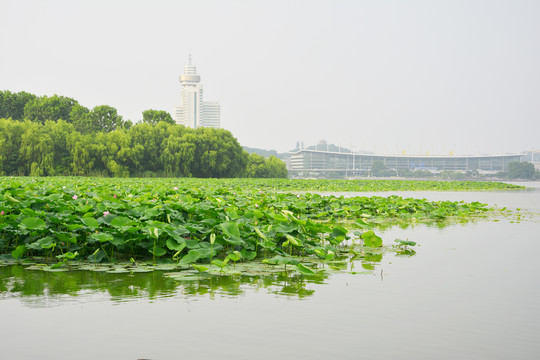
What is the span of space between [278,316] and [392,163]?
12362cm

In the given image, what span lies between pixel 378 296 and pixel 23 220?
2746 mm

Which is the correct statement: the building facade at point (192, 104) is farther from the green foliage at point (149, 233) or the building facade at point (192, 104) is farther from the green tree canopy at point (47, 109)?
the green foliage at point (149, 233)

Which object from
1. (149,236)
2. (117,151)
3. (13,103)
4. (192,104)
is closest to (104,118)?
(13,103)

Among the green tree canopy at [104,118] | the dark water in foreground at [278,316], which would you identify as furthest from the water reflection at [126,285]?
the green tree canopy at [104,118]

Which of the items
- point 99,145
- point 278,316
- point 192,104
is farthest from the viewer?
point 192,104

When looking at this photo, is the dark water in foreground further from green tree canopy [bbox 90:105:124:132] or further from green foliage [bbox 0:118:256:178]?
green tree canopy [bbox 90:105:124:132]

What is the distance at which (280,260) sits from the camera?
3.75 m

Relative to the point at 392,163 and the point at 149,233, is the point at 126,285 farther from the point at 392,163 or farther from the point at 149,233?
the point at 392,163

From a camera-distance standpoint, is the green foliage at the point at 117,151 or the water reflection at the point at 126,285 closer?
the water reflection at the point at 126,285

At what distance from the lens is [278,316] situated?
2.69 meters

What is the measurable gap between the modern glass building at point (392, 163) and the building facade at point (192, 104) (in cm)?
5667

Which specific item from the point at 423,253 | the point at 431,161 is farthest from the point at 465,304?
the point at 431,161

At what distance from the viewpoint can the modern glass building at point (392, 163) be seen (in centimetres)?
11631

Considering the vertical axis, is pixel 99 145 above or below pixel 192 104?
below
